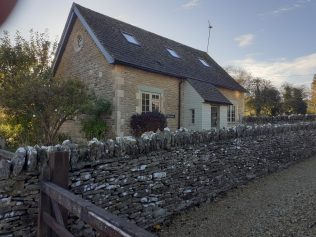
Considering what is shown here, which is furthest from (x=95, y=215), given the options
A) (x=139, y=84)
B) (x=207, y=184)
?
(x=139, y=84)

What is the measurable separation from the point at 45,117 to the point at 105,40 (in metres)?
4.83

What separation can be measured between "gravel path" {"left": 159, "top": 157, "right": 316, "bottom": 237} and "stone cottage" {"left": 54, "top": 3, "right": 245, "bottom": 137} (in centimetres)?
729

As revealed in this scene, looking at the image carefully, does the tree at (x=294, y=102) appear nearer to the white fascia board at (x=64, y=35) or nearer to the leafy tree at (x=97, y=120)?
the leafy tree at (x=97, y=120)

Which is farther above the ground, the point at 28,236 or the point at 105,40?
the point at 105,40

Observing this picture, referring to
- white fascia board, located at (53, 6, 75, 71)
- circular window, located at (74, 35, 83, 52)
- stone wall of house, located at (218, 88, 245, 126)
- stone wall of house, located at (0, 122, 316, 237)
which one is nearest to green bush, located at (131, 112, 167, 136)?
circular window, located at (74, 35, 83, 52)

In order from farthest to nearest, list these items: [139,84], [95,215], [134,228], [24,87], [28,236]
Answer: [139,84] → [24,87] → [28,236] → [95,215] → [134,228]

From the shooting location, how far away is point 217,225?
506 centimetres

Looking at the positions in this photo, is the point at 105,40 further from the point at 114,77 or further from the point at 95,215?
the point at 95,215

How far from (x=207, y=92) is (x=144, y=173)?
1193cm

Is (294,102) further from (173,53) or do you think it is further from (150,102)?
(150,102)

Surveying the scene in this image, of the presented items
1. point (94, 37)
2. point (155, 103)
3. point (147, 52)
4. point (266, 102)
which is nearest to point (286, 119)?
point (155, 103)

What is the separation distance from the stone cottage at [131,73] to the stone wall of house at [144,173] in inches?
257

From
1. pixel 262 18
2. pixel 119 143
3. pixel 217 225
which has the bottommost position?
pixel 217 225

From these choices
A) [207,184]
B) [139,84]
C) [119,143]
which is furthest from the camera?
[139,84]
